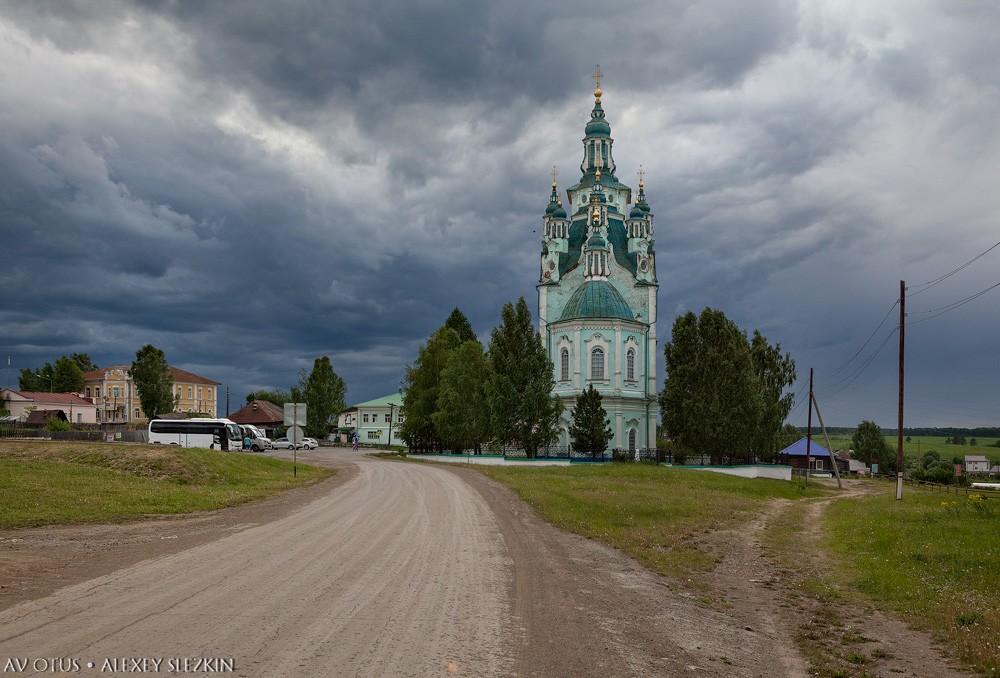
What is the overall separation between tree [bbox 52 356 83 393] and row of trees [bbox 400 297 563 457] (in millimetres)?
84059

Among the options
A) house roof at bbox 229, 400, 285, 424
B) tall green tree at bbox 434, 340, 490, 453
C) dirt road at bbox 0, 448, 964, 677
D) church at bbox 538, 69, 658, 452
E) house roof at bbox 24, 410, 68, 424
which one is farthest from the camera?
house roof at bbox 229, 400, 285, 424

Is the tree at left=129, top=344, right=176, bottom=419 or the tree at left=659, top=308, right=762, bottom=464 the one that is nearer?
the tree at left=659, top=308, right=762, bottom=464

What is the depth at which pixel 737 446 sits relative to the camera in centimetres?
5528

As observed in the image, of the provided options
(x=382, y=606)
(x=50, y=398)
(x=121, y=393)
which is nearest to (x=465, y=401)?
(x=382, y=606)

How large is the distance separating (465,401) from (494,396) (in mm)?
4931

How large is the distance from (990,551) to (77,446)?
3435cm

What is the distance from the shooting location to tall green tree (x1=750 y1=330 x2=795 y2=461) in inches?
2318

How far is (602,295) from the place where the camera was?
69.8 m

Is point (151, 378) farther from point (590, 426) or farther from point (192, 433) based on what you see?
point (590, 426)

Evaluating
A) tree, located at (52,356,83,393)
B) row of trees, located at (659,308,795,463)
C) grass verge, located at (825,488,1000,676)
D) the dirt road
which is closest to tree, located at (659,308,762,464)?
row of trees, located at (659,308,795,463)

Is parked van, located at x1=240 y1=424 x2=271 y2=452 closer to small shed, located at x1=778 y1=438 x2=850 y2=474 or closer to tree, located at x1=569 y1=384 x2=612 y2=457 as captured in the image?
tree, located at x1=569 y1=384 x2=612 y2=457

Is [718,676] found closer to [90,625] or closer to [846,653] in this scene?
[846,653]

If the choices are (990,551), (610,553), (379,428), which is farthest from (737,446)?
(379,428)

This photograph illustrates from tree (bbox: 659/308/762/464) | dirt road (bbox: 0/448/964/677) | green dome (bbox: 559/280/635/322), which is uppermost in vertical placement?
green dome (bbox: 559/280/635/322)
